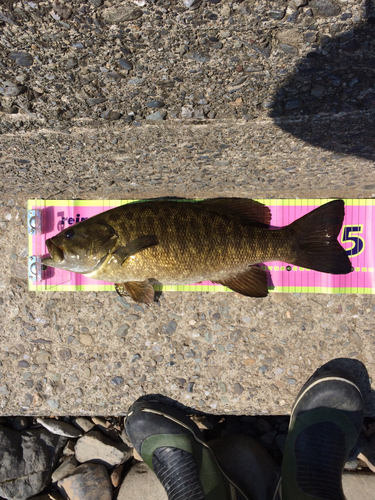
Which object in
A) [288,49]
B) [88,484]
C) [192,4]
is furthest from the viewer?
[88,484]

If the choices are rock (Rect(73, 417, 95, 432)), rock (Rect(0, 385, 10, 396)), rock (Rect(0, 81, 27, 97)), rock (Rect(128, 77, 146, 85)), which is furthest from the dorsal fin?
rock (Rect(0, 385, 10, 396))

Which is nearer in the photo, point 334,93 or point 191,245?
point 334,93

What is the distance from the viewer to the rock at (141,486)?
2.90m

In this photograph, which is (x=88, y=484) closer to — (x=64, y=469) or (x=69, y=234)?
(x=64, y=469)

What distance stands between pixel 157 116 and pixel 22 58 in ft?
2.60

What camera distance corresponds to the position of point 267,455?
2949 millimetres

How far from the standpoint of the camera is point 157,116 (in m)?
1.96

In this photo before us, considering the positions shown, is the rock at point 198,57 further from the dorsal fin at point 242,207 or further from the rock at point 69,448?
the rock at point 69,448

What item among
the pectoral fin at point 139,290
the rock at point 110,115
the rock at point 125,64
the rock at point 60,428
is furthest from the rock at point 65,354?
the rock at point 125,64

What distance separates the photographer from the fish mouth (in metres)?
2.35

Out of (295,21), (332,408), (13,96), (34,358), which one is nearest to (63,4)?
(13,96)

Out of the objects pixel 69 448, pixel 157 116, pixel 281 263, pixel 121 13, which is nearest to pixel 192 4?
pixel 121 13

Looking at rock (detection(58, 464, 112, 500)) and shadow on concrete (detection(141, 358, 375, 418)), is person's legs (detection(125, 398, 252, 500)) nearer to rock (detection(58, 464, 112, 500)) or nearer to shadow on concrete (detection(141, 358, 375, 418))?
rock (detection(58, 464, 112, 500))

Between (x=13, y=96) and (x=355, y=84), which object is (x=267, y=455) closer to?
(x=355, y=84)
